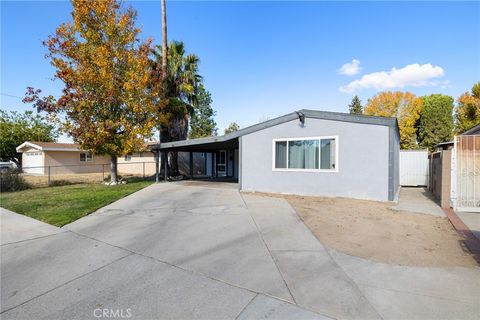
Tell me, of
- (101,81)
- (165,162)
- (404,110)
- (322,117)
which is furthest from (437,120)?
(101,81)

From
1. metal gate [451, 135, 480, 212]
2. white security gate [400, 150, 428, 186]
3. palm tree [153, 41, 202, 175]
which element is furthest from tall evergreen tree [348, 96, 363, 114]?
metal gate [451, 135, 480, 212]

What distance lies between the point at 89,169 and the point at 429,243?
94.1 feet

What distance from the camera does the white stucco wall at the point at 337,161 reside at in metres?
8.43

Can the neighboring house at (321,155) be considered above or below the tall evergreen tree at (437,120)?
below

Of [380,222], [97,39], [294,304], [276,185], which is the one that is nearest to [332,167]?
[276,185]

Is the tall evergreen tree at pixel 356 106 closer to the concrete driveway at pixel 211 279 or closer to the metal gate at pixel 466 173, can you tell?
the metal gate at pixel 466 173

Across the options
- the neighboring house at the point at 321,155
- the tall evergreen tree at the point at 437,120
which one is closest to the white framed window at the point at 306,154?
the neighboring house at the point at 321,155

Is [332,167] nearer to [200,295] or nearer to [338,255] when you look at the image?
[338,255]

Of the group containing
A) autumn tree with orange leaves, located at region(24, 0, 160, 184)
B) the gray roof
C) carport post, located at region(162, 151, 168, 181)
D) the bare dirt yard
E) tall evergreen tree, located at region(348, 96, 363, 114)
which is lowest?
the bare dirt yard

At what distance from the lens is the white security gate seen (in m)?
13.9

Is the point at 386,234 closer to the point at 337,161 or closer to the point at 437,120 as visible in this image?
the point at 337,161

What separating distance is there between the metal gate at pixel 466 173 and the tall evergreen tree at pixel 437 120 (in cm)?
3046

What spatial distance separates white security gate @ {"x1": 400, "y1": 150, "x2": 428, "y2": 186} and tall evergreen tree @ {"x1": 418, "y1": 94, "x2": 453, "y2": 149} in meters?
23.2

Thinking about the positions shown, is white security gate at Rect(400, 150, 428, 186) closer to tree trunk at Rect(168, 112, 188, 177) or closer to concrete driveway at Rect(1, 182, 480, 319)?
concrete driveway at Rect(1, 182, 480, 319)
